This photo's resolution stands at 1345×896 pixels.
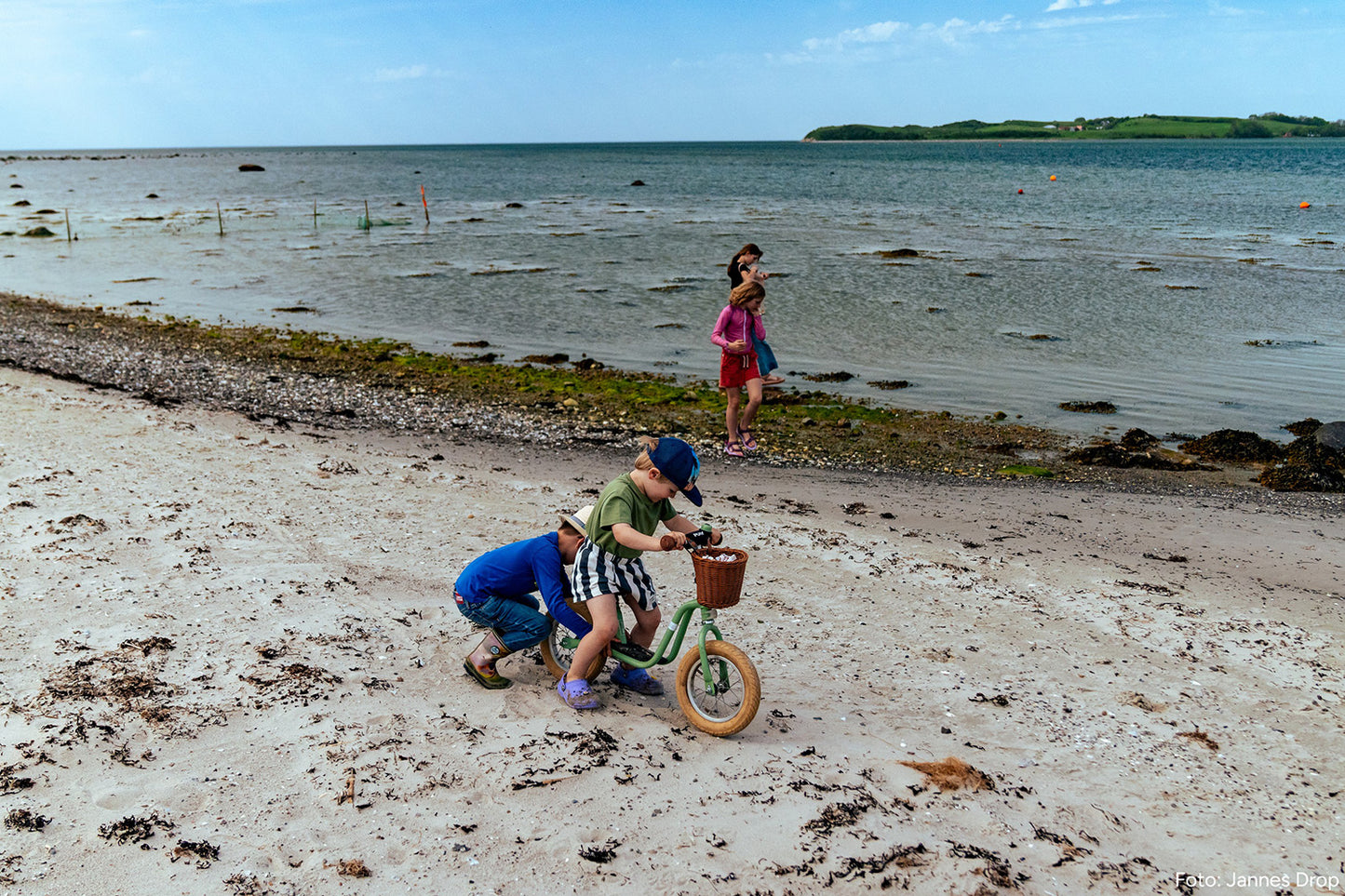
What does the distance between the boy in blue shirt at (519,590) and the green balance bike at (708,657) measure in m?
0.13

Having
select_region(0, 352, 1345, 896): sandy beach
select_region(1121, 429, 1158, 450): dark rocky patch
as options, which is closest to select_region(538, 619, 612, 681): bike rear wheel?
select_region(0, 352, 1345, 896): sandy beach

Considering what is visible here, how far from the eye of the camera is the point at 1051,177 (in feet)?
257

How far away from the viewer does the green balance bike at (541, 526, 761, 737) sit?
408 cm

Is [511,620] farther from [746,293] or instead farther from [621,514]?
[746,293]

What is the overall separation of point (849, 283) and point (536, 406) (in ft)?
48.2

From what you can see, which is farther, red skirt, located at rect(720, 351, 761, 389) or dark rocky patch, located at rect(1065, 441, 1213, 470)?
dark rocky patch, located at rect(1065, 441, 1213, 470)

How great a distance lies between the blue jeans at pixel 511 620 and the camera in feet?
15.7

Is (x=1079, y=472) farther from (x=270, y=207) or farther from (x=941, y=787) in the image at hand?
(x=270, y=207)

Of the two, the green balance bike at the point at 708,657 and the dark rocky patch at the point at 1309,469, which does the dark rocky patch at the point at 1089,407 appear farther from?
the green balance bike at the point at 708,657

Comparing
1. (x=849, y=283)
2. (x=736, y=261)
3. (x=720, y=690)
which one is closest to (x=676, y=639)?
(x=720, y=690)

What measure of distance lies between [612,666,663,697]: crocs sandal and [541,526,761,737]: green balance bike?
0.21m

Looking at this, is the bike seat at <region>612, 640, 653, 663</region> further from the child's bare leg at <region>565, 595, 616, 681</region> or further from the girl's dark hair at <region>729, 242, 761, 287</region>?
the girl's dark hair at <region>729, 242, 761, 287</region>

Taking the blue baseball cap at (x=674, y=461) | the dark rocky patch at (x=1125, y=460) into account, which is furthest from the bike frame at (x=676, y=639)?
the dark rocky patch at (x=1125, y=460)

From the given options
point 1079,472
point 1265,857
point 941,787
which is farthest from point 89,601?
point 1079,472
